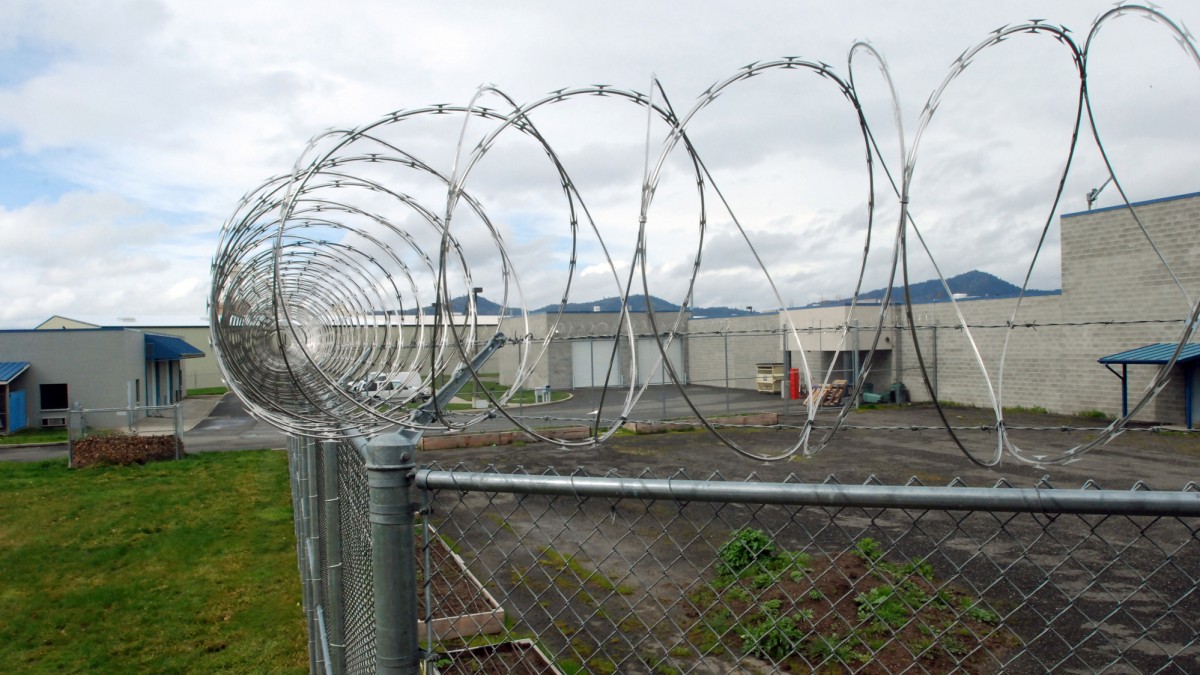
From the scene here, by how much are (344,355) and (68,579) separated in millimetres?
3793

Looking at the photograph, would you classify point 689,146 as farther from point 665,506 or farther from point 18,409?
point 18,409

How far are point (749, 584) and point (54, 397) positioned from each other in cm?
2699

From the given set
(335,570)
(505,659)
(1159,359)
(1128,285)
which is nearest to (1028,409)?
(1128,285)

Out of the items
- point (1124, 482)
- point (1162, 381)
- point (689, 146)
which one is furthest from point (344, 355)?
point (1124, 482)

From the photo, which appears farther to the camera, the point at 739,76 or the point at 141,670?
the point at 141,670

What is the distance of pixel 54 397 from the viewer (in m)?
26.1

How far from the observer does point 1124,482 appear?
517 inches

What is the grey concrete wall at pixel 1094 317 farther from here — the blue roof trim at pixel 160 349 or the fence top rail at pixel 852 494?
the blue roof trim at pixel 160 349

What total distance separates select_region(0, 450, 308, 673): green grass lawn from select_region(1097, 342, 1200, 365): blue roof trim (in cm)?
2053

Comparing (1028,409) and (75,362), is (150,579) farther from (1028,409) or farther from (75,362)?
(1028,409)

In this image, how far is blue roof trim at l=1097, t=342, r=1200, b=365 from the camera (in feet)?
63.8

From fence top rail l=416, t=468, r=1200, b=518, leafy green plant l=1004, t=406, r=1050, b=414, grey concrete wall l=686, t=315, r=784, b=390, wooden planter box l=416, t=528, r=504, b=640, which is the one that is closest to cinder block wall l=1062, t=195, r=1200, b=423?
leafy green plant l=1004, t=406, r=1050, b=414

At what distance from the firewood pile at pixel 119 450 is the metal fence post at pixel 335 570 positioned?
1593 centimetres

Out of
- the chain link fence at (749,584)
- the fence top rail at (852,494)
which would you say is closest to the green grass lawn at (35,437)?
the chain link fence at (749,584)
